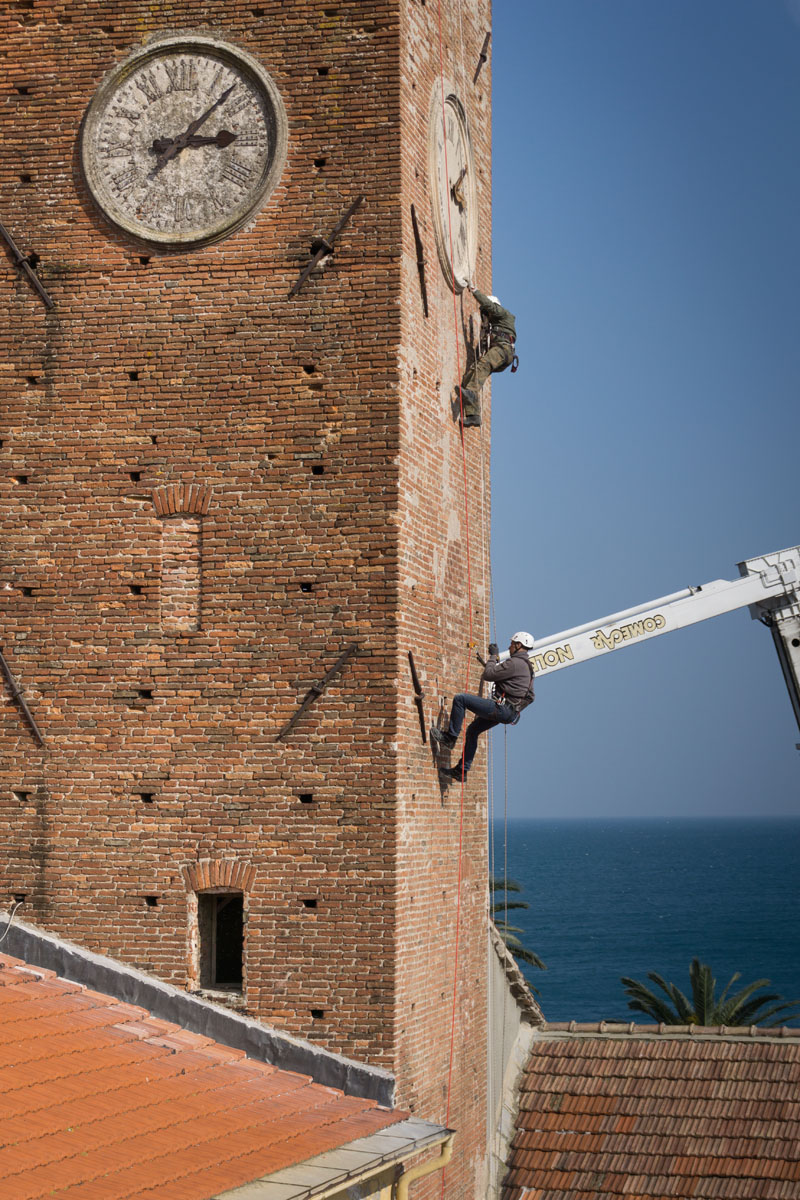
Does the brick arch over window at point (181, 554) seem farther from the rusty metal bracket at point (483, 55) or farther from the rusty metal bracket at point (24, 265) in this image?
the rusty metal bracket at point (483, 55)

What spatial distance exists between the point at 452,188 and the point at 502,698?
19.4 feet

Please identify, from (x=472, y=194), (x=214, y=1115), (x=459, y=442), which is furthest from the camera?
(x=472, y=194)

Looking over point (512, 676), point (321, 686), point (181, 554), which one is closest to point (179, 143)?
point (181, 554)

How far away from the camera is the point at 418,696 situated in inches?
591

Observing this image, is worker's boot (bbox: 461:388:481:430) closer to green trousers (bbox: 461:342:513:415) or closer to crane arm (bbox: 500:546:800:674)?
green trousers (bbox: 461:342:513:415)

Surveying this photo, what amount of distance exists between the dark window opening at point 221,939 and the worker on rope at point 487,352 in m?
5.99

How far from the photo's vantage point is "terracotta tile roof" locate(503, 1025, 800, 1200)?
612 inches

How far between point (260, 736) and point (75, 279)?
5.05 metres

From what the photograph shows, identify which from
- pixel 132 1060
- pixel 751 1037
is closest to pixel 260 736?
pixel 132 1060

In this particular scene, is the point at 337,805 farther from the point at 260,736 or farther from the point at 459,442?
the point at 459,442

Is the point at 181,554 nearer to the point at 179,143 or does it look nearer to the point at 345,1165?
the point at 179,143

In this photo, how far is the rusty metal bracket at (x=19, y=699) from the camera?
1501cm

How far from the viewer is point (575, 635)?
1730 centimetres

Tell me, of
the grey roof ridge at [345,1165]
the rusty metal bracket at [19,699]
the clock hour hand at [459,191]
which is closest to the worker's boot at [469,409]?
the clock hour hand at [459,191]
